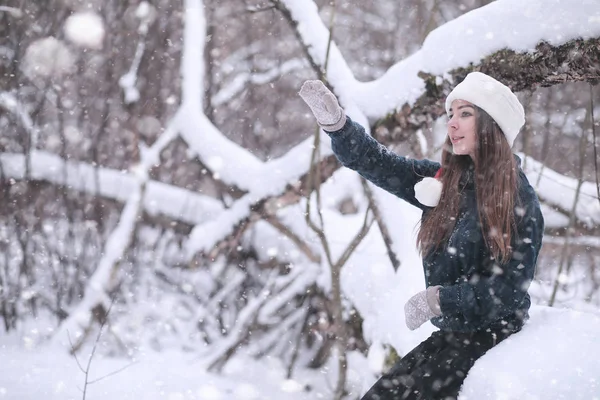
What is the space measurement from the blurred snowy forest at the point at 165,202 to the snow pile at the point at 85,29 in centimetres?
2

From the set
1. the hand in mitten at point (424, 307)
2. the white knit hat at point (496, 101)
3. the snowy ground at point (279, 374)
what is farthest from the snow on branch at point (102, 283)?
the white knit hat at point (496, 101)

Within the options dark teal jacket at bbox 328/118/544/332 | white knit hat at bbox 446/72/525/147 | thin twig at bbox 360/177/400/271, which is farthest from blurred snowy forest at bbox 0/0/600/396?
dark teal jacket at bbox 328/118/544/332

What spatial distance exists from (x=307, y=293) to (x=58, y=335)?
2.04m

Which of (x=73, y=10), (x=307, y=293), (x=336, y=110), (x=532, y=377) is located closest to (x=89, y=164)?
(x=73, y=10)

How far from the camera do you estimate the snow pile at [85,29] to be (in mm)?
5418

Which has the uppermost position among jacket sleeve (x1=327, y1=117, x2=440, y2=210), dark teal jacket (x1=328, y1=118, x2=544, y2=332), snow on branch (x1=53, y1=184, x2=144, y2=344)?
jacket sleeve (x1=327, y1=117, x2=440, y2=210)

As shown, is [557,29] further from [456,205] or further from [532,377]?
[532,377]

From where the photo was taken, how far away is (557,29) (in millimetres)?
2465

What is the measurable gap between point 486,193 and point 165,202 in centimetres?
382

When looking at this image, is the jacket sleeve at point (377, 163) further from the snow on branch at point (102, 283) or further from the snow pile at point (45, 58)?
the snow pile at point (45, 58)

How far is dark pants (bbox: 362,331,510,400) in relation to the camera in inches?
73.0

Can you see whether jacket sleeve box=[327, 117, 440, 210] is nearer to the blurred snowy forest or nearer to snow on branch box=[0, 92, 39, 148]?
the blurred snowy forest

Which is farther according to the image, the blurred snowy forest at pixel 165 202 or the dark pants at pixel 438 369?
the blurred snowy forest at pixel 165 202

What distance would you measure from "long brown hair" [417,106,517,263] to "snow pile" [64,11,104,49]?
465cm
